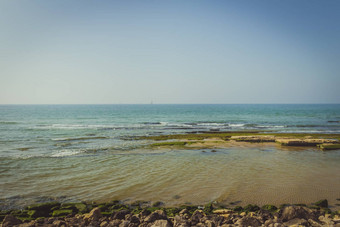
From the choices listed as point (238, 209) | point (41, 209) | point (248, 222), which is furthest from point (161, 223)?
point (41, 209)

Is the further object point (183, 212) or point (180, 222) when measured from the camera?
point (183, 212)

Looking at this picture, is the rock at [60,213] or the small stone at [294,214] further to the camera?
the rock at [60,213]

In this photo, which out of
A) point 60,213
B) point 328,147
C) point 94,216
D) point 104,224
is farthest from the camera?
point 328,147

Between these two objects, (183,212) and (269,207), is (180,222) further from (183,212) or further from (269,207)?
(269,207)

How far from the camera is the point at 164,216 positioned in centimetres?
812

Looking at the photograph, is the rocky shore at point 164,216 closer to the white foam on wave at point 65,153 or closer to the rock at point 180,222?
the rock at point 180,222

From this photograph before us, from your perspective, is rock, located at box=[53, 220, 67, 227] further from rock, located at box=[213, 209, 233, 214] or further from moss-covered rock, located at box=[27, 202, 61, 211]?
rock, located at box=[213, 209, 233, 214]

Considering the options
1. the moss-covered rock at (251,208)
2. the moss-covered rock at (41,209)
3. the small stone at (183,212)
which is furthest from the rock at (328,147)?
the moss-covered rock at (41,209)

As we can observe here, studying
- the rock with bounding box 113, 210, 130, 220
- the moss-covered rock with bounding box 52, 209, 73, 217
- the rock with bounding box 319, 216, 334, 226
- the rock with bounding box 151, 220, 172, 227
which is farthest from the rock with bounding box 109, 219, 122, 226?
the rock with bounding box 319, 216, 334, 226

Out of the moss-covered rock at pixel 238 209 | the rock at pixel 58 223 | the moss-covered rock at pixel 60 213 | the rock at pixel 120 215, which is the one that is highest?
the rock at pixel 58 223

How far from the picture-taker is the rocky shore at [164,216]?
769cm

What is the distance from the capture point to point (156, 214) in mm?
8055

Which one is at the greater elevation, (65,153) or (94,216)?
(94,216)

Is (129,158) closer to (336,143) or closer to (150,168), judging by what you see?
(150,168)
